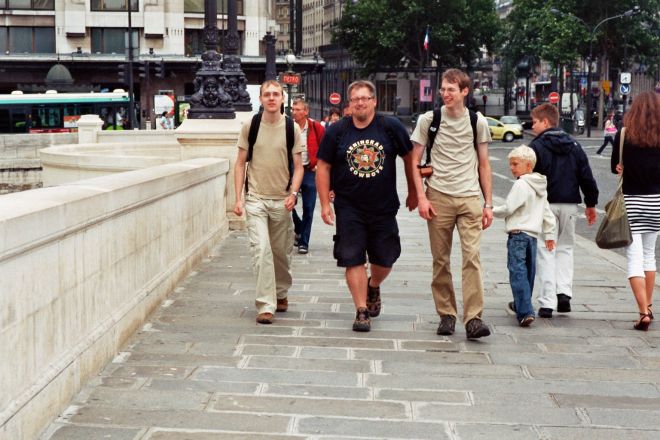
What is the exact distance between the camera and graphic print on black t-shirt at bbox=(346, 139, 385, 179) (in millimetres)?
7465

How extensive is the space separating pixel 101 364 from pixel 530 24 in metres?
71.1

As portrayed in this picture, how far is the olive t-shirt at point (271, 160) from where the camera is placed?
8.28m

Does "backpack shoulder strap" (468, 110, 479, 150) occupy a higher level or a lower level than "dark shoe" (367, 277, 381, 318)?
higher

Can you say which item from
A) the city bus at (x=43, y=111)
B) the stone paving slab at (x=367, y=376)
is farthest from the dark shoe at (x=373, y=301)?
the city bus at (x=43, y=111)

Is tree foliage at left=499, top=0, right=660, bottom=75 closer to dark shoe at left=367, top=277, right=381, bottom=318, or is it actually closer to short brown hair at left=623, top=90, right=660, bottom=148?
short brown hair at left=623, top=90, right=660, bottom=148

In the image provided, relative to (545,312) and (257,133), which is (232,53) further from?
(545,312)

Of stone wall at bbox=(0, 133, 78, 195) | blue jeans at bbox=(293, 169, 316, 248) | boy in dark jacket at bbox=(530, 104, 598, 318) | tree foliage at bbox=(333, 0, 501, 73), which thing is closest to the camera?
boy in dark jacket at bbox=(530, 104, 598, 318)

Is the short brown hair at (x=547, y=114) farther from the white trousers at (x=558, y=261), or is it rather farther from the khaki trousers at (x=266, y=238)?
the khaki trousers at (x=266, y=238)

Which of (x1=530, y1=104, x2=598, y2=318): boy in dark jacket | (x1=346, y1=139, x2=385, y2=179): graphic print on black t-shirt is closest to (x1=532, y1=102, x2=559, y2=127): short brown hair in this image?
(x1=530, y1=104, x2=598, y2=318): boy in dark jacket

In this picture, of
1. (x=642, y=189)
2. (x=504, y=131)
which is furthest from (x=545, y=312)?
(x=504, y=131)

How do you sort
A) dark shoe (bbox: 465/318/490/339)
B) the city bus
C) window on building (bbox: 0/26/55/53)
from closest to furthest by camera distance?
1. dark shoe (bbox: 465/318/490/339)
2. the city bus
3. window on building (bbox: 0/26/55/53)

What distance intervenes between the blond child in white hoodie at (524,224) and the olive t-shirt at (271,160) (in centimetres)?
149

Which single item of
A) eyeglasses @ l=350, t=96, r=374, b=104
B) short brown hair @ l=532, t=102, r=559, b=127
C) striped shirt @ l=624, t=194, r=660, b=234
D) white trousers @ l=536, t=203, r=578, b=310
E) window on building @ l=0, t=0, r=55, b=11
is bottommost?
white trousers @ l=536, t=203, r=578, b=310

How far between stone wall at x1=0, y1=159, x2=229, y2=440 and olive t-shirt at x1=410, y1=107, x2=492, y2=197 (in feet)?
6.28
